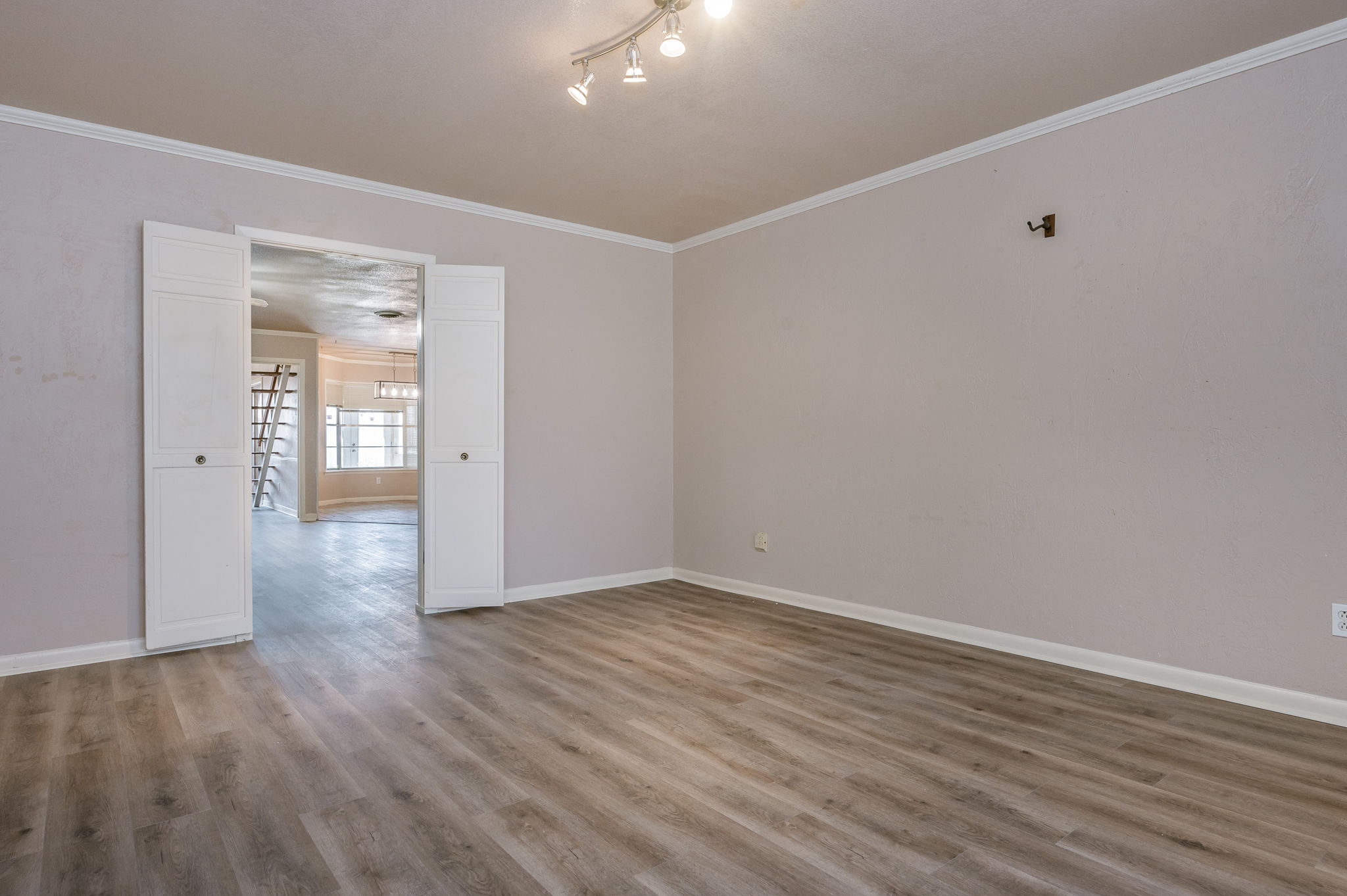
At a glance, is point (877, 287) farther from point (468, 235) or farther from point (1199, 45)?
point (468, 235)

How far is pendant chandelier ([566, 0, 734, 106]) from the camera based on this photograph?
256cm

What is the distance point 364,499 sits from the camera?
1354 centimetres

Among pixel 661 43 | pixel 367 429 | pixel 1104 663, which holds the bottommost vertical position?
pixel 1104 663

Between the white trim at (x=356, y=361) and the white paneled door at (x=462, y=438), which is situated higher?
the white trim at (x=356, y=361)

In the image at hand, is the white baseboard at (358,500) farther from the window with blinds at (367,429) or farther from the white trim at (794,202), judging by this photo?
the white trim at (794,202)

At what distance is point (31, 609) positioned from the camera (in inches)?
141

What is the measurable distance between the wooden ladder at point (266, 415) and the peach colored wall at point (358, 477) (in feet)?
2.73

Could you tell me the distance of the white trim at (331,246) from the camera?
13.7ft

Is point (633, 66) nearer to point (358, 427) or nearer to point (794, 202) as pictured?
point (794, 202)

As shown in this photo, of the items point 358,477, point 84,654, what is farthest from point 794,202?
point 358,477

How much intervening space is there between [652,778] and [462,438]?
299cm

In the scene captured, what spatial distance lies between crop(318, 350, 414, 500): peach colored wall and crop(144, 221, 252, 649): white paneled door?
920 centimetres

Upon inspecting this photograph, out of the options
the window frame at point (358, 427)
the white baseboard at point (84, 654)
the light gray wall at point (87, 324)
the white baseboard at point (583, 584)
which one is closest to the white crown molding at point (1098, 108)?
the light gray wall at point (87, 324)

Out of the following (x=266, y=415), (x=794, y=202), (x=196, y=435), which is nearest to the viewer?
(x=196, y=435)
